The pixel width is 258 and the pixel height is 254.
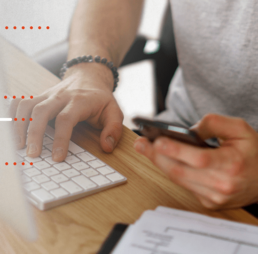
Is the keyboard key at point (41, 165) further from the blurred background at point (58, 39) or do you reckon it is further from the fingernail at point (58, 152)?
the blurred background at point (58, 39)

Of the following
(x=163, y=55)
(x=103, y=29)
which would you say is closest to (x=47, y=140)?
(x=103, y=29)

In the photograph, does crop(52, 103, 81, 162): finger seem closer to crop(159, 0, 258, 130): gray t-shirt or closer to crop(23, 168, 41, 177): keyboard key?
crop(23, 168, 41, 177): keyboard key

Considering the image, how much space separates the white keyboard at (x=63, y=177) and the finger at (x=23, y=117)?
0.07 feet

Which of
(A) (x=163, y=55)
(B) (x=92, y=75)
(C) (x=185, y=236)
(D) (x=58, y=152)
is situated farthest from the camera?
(A) (x=163, y=55)

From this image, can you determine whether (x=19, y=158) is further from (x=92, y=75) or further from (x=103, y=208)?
(x=92, y=75)

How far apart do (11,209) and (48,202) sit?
4 centimetres

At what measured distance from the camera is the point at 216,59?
675 mm

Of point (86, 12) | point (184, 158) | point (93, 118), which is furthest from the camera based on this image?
point (86, 12)

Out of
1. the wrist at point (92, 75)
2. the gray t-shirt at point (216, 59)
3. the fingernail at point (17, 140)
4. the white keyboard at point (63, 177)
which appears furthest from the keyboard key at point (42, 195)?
the gray t-shirt at point (216, 59)

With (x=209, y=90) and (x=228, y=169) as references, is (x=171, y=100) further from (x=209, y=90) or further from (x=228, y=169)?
(x=228, y=169)

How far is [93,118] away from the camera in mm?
466

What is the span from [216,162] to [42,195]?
0.19m

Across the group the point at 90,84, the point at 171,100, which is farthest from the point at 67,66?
the point at 171,100

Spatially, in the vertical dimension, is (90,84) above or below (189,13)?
below
